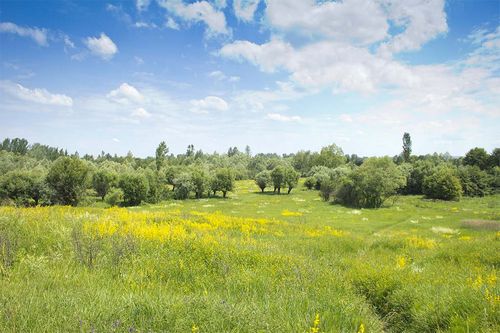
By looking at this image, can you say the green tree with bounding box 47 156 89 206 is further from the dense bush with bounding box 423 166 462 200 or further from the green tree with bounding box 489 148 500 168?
the green tree with bounding box 489 148 500 168

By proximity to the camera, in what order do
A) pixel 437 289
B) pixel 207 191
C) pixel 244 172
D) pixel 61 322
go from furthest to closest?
1. pixel 244 172
2. pixel 207 191
3. pixel 437 289
4. pixel 61 322

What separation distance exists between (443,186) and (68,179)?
9820 centimetres

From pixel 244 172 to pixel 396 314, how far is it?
167479mm

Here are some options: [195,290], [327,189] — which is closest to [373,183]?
[327,189]

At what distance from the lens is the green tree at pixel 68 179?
64.8 m

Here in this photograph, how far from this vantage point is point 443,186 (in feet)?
271

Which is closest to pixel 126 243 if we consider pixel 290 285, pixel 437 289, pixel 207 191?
pixel 290 285

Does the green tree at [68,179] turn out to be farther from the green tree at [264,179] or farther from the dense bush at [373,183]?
the dense bush at [373,183]

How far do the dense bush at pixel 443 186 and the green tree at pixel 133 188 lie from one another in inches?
3304

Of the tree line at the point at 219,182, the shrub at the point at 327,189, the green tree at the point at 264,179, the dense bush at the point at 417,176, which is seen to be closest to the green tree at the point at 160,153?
the tree line at the point at 219,182

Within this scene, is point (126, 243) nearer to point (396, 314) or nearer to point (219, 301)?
point (219, 301)

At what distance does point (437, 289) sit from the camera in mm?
6707

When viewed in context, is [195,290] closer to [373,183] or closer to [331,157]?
[373,183]

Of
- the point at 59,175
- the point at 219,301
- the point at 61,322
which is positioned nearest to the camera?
the point at 61,322
